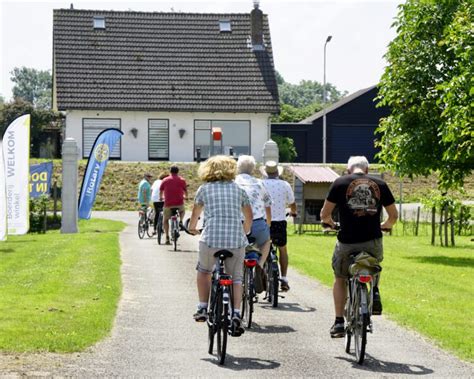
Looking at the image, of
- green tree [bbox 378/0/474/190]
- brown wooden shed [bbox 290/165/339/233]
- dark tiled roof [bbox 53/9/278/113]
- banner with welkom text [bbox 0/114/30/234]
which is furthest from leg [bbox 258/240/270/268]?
dark tiled roof [bbox 53/9/278/113]

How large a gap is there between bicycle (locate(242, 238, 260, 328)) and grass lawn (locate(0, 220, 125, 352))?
155cm

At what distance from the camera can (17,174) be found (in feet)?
101

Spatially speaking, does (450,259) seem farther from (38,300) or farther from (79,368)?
(79,368)

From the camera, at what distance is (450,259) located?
27.0m

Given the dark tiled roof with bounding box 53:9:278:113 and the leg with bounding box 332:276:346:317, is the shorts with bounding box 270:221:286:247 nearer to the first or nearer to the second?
the leg with bounding box 332:276:346:317

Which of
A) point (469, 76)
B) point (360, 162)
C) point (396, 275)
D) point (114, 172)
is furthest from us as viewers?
point (114, 172)

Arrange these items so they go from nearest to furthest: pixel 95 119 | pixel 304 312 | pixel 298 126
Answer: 1. pixel 304 312
2. pixel 95 119
3. pixel 298 126

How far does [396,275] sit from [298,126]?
52041mm

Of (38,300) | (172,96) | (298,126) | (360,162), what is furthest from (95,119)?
(360,162)

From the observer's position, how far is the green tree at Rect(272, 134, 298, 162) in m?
66.9

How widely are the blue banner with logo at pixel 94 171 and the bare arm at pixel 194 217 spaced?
2409cm

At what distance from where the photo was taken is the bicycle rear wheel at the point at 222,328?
10.6 m

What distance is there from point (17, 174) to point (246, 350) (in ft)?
66.4

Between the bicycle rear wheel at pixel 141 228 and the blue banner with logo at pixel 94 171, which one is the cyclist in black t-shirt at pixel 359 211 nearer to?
the bicycle rear wheel at pixel 141 228
